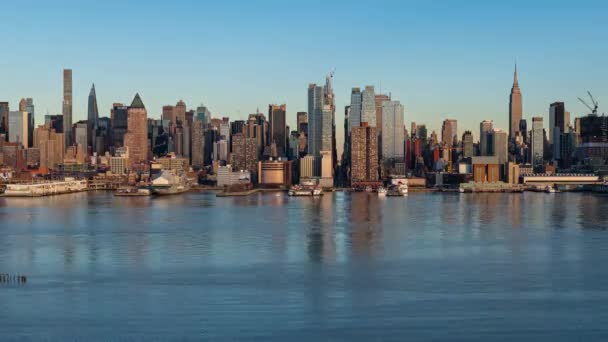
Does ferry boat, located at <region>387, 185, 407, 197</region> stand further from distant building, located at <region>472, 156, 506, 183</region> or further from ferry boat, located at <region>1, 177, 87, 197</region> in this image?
ferry boat, located at <region>1, 177, 87, 197</region>

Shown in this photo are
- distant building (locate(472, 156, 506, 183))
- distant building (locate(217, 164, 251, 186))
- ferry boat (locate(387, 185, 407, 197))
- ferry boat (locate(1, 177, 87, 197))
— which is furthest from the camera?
distant building (locate(472, 156, 506, 183))

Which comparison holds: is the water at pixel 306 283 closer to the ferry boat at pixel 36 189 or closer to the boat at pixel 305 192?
the ferry boat at pixel 36 189

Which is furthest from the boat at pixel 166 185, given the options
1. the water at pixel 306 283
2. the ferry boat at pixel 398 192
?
the water at pixel 306 283

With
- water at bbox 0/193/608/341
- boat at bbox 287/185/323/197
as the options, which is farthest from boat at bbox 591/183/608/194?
water at bbox 0/193/608/341

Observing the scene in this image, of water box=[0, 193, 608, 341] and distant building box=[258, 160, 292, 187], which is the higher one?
distant building box=[258, 160, 292, 187]

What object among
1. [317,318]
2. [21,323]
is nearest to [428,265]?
[317,318]

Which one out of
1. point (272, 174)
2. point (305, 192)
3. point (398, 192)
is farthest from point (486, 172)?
point (305, 192)

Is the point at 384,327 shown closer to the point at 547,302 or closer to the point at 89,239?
the point at 547,302

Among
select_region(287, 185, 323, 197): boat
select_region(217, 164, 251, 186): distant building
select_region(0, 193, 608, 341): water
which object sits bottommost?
select_region(0, 193, 608, 341): water

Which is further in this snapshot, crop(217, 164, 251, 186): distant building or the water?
crop(217, 164, 251, 186): distant building
